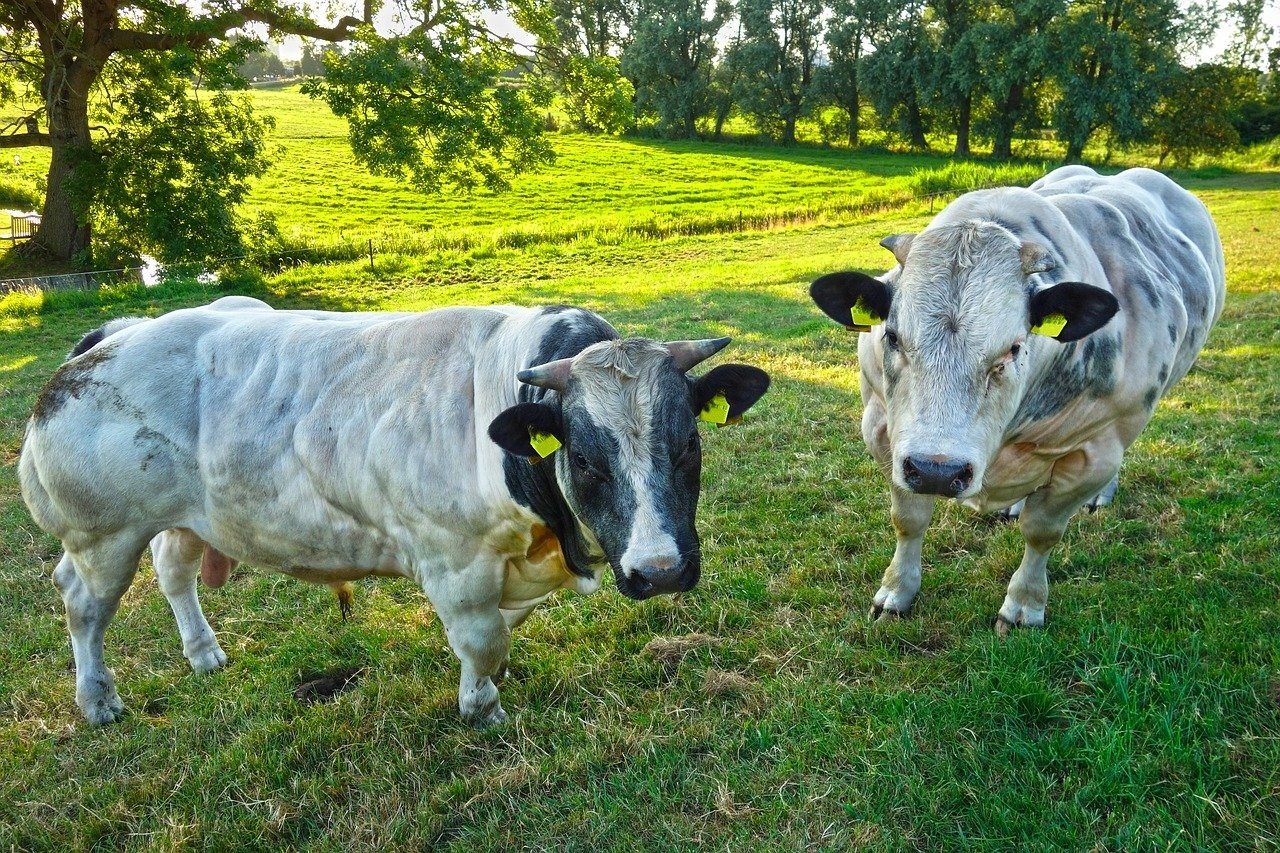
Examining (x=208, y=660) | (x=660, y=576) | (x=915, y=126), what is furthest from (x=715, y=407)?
(x=915, y=126)

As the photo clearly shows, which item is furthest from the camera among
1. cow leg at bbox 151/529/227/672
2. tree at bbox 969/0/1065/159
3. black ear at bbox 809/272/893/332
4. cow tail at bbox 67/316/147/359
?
tree at bbox 969/0/1065/159

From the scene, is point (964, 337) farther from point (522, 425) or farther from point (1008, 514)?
point (1008, 514)

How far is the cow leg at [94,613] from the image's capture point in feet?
14.0

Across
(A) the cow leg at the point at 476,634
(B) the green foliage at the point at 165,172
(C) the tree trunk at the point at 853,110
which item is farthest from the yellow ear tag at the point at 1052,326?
(C) the tree trunk at the point at 853,110

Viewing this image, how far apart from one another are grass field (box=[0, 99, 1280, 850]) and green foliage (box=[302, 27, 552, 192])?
15.8 meters

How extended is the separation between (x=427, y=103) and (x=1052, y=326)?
65.6 ft

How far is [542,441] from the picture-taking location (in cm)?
343

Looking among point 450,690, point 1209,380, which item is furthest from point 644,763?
point 1209,380

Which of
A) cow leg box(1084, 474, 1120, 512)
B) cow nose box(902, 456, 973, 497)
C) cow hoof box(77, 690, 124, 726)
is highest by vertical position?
cow nose box(902, 456, 973, 497)

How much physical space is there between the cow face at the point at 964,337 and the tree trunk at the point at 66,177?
70.8 feet

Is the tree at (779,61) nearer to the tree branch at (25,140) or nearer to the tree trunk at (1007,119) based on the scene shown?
the tree trunk at (1007,119)

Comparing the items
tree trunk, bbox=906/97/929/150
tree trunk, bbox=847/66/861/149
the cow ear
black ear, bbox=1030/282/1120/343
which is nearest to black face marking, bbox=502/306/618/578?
the cow ear

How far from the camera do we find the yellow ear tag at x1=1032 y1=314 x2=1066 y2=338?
3738mm

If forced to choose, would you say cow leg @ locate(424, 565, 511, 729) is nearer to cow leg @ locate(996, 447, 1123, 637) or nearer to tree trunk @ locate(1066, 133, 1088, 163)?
cow leg @ locate(996, 447, 1123, 637)
